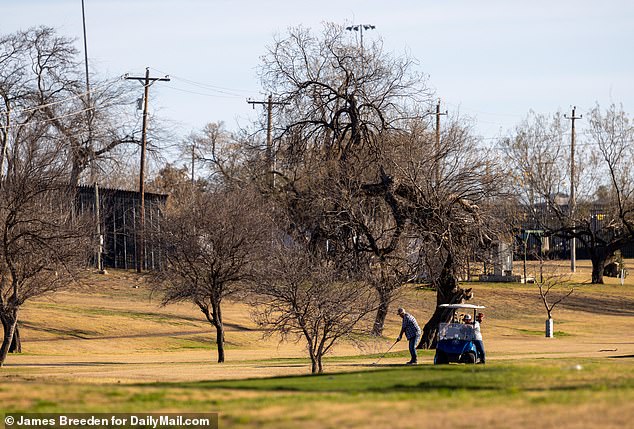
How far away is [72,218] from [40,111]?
26.6 meters

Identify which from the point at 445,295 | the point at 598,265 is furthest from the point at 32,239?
the point at 598,265

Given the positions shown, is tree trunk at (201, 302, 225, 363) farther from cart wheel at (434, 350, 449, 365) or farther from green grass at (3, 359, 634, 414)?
green grass at (3, 359, 634, 414)

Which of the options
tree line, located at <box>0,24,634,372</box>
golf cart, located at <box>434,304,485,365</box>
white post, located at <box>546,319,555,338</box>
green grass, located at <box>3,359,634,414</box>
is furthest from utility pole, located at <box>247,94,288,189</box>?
green grass, located at <box>3,359,634,414</box>

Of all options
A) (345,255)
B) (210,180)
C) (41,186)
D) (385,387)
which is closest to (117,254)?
(210,180)

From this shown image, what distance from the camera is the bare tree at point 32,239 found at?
105 feet

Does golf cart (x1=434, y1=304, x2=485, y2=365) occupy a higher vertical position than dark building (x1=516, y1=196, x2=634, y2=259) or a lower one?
lower

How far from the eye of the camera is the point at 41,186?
108 feet

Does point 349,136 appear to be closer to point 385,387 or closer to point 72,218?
point 72,218

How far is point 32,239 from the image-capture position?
32125 millimetres

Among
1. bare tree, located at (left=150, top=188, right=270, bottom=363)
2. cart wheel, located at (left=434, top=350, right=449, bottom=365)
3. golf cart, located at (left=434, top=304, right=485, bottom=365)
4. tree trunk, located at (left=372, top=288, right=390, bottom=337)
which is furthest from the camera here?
bare tree, located at (left=150, top=188, right=270, bottom=363)

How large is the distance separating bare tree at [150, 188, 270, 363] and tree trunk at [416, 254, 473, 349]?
7025 millimetres

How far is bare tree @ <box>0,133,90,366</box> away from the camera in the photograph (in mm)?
32094

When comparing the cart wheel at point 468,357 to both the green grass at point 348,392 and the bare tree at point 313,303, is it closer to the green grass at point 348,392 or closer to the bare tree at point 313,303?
the bare tree at point 313,303

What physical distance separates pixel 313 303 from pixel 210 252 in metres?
9.39
